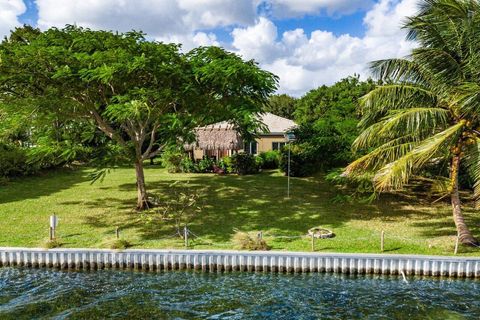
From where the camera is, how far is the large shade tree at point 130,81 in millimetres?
18953

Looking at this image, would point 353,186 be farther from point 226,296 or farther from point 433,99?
point 226,296

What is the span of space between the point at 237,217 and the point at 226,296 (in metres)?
8.54

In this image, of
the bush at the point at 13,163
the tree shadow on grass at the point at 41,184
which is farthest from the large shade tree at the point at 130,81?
the bush at the point at 13,163

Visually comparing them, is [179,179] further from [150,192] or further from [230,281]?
[230,281]

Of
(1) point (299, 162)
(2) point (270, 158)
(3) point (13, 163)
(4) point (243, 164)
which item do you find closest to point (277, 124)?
(2) point (270, 158)

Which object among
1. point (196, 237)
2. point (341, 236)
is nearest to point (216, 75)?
point (196, 237)

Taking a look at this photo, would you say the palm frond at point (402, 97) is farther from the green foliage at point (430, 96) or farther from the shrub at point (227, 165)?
the shrub at point (227, 165)

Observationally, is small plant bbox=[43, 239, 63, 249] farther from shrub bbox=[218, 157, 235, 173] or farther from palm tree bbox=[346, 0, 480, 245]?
shrub bbox=[218, 157, 235, 173]

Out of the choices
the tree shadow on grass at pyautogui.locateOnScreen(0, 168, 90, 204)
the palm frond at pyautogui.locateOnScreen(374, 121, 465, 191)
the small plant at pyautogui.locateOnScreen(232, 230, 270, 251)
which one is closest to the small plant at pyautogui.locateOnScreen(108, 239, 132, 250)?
the small plant at pyautogui.locateOnScreen(232, 230, 270, 251)

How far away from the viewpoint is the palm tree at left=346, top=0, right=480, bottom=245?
1570cm

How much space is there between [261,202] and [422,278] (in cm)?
1163

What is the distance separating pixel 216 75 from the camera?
65.5ft

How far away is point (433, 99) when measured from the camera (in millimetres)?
17531

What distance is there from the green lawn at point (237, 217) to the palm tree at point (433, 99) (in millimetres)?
3124
